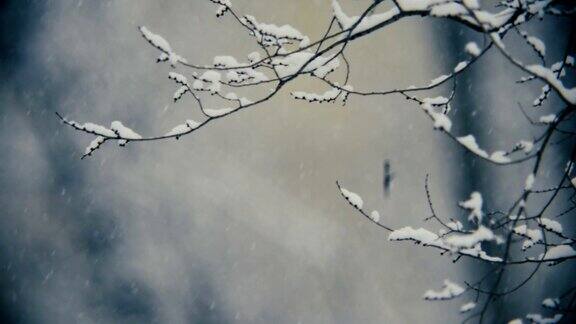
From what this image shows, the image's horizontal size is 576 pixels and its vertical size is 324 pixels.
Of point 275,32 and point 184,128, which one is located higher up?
point 275,32

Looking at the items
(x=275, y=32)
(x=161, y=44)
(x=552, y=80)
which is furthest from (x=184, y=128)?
(x=552, y=80)

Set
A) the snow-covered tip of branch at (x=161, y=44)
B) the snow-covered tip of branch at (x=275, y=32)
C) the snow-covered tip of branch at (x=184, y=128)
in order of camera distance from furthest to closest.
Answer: the snow-covered tip of branch at (x=275, y=32), the snow-covered tip of branch at (x=184, y=128), the snow-covered tip of branch at (x=161, y=44)

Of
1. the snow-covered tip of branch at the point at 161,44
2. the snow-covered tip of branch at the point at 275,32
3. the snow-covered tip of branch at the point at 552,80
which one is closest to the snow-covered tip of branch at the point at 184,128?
the snow-covered tip of branch at the point at 161,44

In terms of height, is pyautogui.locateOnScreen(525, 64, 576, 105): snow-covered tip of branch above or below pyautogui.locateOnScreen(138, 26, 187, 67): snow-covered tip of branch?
above

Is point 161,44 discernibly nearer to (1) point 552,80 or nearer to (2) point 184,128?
(2) point 184,128

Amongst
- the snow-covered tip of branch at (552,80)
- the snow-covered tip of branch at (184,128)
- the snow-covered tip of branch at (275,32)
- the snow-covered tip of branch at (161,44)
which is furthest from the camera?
the snow-covered tip of branch at (275,32)

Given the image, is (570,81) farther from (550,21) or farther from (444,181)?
(444,181)

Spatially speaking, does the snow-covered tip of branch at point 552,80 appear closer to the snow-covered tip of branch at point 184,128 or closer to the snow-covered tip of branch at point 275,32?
the snow-covered tip of branch at point 275,32

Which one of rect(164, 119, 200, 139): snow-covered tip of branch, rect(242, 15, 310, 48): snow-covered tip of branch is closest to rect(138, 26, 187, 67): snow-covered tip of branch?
rect(164, 119, 200, 139): snow-covered tip of branch

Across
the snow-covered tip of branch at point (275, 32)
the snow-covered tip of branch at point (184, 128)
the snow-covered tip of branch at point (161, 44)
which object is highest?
the snow-covered tip of branch at point (275, 32)

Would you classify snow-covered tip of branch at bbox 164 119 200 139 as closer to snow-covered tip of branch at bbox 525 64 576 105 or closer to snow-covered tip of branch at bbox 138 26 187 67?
snow-covered tip of branch at bbox 138 26 187 67

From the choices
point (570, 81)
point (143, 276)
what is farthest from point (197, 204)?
point (570, 81)
